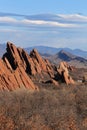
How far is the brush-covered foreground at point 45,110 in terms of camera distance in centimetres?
6181

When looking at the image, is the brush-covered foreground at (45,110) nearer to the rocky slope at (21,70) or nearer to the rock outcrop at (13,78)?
the rock outcrop at (13,78)

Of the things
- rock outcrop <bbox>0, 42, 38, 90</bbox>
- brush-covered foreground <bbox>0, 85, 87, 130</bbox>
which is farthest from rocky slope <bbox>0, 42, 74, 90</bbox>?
brush-covered foreground <bbox>0, 85, 87, 130</bbox>

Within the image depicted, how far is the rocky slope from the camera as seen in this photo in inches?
4874

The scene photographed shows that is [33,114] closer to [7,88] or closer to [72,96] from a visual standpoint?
[72,96]

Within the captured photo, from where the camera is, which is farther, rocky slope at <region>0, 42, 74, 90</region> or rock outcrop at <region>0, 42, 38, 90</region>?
rocky slope at <region>0, 42, 74, 90</region>

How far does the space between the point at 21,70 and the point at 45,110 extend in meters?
58.5

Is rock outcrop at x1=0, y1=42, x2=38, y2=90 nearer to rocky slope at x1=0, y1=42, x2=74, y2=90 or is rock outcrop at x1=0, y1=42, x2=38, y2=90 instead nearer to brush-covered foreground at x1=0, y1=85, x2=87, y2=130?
rocky slope at x1=0, y1=42, x2=74, y2=90

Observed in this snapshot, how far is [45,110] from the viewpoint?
8069cm

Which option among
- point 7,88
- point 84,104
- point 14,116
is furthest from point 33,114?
point 7,88

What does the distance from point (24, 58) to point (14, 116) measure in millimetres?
108340

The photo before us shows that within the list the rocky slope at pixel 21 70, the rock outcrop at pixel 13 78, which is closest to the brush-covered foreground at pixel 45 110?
the rock outcrop at pixel 13 78

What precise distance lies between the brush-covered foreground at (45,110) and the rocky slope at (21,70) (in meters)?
13.3

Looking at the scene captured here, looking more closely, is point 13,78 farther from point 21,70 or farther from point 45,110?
point 45,110

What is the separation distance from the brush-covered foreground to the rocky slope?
13.3 meters
